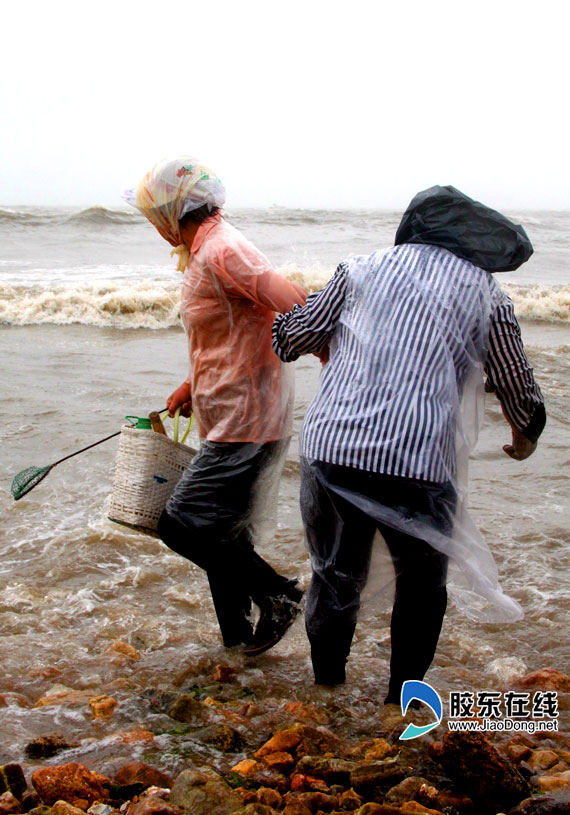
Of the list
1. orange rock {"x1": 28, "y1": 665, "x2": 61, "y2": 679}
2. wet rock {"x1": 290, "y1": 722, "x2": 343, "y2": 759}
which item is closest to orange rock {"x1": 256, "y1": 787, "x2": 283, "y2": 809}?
wet rock {"x1": 290, "y1": 722, "x2": 343, "y2": 759}

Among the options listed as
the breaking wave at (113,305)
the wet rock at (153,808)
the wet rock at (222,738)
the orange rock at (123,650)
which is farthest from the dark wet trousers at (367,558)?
the breaking wave at (113,305)

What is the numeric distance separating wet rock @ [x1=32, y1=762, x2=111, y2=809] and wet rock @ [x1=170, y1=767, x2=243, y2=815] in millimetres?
192

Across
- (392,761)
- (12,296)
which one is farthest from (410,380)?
(12,296)

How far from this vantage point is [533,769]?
2.22m

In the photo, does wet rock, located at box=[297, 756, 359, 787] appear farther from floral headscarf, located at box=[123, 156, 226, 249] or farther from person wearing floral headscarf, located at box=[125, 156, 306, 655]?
floral headscarf, located at box=[123, 156, 226, 249]

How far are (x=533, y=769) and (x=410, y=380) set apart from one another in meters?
1.09

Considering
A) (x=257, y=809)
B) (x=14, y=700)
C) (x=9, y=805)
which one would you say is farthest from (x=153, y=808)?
(x=14, y=700)

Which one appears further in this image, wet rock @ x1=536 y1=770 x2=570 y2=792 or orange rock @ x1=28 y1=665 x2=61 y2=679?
orange rock @ x1=28 y1=665 x2=61 y2=679

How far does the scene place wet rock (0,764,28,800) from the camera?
2057mm

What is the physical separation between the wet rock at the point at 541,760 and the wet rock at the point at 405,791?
13.9 inches

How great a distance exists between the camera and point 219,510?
2.82 meters

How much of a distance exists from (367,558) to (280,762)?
595mm

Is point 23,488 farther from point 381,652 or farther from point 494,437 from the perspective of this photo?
point 494,437

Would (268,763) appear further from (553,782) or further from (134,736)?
(553,782)
